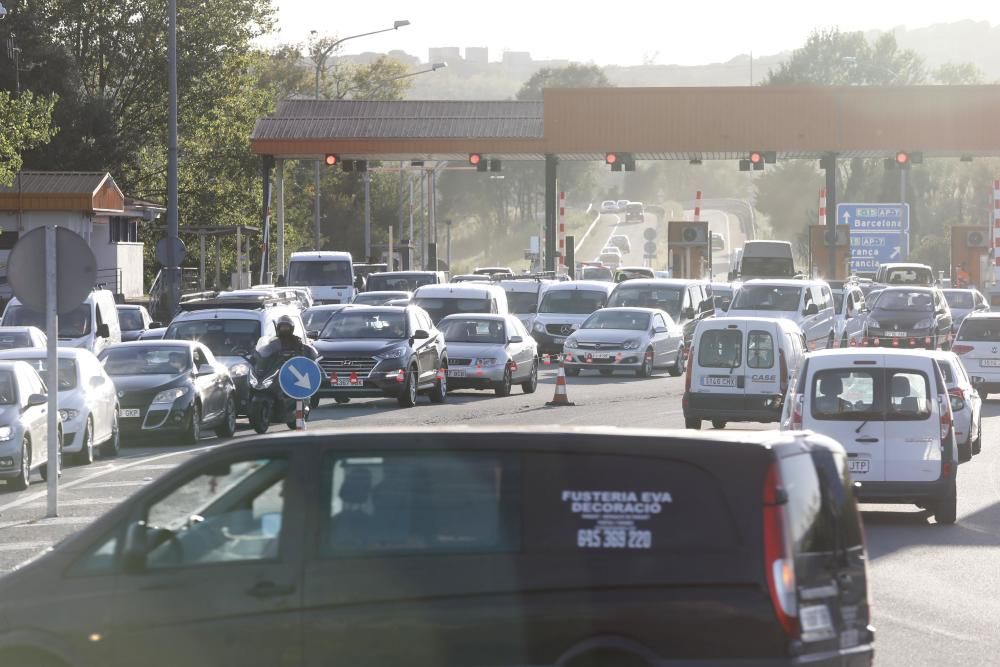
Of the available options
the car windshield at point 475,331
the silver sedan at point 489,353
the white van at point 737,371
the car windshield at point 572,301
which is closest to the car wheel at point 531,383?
the silver sedan at point 489,353

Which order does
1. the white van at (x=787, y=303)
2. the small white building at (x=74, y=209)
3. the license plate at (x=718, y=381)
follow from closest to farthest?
the license plate at (x=718, y=381) → the white van at (x=787, y=303) → the small white building at (x=74, y=209)

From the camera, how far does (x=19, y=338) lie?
28750mm

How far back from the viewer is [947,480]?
1659cm

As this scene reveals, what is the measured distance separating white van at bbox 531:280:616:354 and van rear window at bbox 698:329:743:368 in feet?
59.1

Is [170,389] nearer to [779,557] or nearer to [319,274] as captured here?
[779,557]

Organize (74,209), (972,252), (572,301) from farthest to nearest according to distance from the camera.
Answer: (972,252) < (74,209) < (572,301)

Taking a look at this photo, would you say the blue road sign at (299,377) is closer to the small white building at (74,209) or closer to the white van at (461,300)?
the white van at (461,300)

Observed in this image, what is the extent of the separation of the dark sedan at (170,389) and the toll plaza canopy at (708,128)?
107 feet

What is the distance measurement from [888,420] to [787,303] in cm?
2246

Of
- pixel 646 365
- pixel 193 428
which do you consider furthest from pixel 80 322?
pixel 646 365

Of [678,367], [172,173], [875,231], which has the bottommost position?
[678,367]

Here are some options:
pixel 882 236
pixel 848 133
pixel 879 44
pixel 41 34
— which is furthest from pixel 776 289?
pixel 879 44

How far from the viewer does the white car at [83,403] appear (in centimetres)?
2117

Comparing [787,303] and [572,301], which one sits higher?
[787,303]
